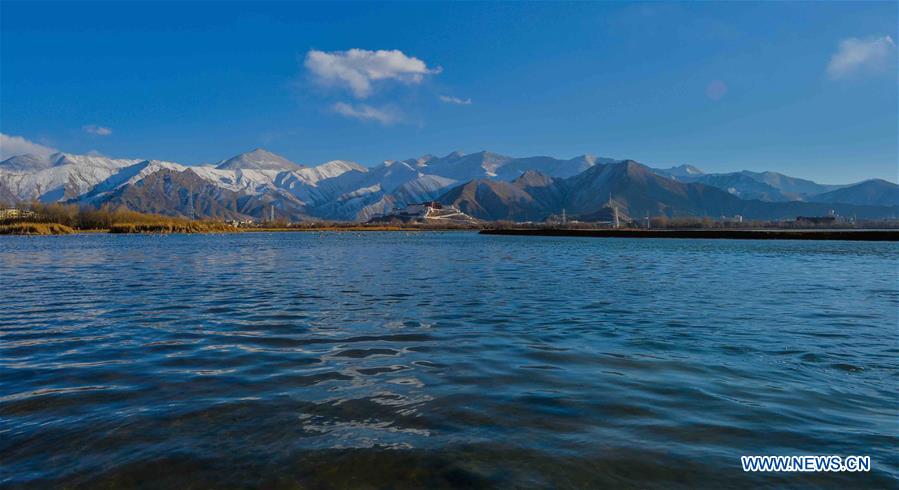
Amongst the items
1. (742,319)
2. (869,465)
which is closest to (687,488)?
(869,465)

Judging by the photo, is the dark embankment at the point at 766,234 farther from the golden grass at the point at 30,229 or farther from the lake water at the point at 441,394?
the golden grass at the point at 30,229

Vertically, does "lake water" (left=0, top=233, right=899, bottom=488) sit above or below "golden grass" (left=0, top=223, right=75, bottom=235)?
below

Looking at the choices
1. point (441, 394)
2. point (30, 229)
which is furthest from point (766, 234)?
point (30, 229)

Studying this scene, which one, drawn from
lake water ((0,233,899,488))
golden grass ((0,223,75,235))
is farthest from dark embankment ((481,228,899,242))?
golden grass ((0,223,75,235))

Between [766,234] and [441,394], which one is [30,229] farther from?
[766,234]

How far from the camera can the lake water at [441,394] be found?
21.0ft

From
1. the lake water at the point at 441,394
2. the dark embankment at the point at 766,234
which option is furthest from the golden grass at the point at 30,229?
the lake water at the point at 441,394

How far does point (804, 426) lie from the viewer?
25.6ft

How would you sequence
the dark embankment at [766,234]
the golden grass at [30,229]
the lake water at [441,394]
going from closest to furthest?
1. the lake water at [441,394]
2. the dark embankment at [766,234]
3. the golden grass at [30,229]

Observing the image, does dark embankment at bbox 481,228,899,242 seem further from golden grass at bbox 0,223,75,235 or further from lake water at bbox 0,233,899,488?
golden grass at bbox 0,223,75,235

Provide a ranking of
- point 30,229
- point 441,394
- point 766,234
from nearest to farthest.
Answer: point 441,394
point 766,234
point 30,229

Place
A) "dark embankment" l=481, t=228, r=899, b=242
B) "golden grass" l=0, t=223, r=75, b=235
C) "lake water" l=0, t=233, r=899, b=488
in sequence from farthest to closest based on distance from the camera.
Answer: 1. "golden grass" l=0, t=223, r=75, b=235
2. "dark embankment" l=481, t=228, r=899, b=242
3. "lake water" l=0, t=233, r=899, b=488

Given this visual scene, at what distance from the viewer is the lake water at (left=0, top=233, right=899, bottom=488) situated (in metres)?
6.41

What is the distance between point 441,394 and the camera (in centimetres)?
A: 934
